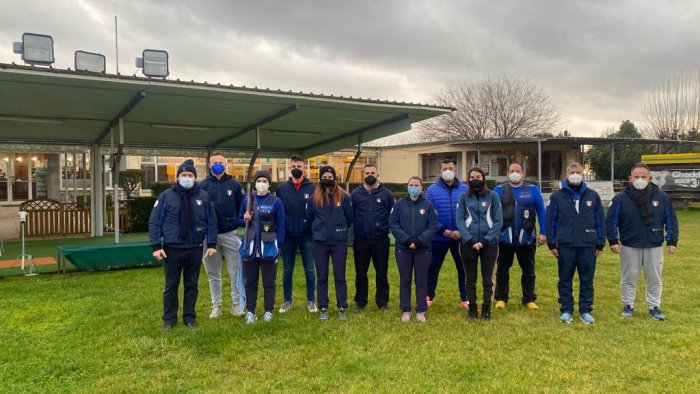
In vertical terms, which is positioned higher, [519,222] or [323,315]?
[519,222]

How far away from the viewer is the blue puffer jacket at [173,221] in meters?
4.43

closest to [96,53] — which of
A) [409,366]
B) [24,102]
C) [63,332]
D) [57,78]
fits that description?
Result: [57,78]

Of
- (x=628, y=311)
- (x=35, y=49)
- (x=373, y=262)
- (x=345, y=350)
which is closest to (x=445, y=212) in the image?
(x=373, y=262)

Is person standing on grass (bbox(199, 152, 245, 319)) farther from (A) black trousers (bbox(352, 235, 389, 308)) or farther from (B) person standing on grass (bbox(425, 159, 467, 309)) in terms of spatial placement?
(B) person standing on grass (bbox(425, 159, 467, 309))

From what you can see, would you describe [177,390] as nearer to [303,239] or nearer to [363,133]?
[303,239]

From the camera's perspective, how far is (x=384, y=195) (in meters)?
5.19

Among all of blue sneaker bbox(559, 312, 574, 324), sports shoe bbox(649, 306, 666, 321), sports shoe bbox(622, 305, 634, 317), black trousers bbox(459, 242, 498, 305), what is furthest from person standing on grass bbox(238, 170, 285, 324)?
sports shoe bbox(649, 306, 666, 321)

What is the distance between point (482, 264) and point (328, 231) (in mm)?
1682

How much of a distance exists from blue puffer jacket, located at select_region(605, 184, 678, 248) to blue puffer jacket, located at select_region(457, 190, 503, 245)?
1.25m

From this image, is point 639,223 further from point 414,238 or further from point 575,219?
point 414,238

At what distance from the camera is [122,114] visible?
8.91m

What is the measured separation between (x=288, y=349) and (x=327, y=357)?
0.40m

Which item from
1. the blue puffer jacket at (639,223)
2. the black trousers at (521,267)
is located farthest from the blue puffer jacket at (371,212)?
the blue puffer jacket at (639,223)

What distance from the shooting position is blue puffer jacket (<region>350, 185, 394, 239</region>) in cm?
511
